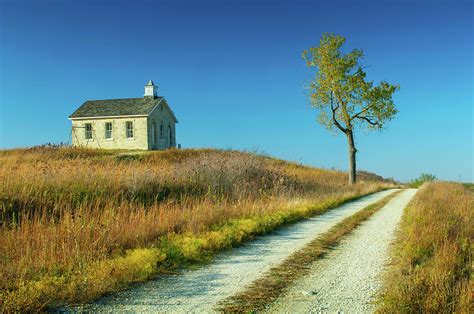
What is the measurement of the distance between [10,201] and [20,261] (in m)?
4.79

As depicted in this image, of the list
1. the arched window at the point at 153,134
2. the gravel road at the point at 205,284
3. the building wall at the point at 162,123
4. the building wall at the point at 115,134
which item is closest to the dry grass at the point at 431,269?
the gravel road at the point at 205,284

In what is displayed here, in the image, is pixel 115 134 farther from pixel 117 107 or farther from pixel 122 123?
pixel 117 107

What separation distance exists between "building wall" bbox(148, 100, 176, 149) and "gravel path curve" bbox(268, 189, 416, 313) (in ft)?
119

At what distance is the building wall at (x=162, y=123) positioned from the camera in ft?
144

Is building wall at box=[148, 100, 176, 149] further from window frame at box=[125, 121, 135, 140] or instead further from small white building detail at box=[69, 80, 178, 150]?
window frame at box=[125, 121, 135, 140]

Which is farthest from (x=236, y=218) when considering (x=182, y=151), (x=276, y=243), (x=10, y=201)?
(x=182, y=151)

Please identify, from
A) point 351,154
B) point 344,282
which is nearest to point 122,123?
point 351,154

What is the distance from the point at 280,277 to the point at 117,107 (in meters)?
41.8

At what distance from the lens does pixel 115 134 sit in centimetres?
4419

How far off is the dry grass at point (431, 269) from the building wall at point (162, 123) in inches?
1405

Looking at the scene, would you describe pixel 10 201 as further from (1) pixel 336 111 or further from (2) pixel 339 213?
(1) pixel 336 111

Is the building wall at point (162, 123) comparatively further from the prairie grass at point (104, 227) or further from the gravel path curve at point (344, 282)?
the gravel path curve at point (344, 282)

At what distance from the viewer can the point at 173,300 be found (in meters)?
5.33

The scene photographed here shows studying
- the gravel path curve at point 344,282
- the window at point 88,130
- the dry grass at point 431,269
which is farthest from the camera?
the window at point 88,130
